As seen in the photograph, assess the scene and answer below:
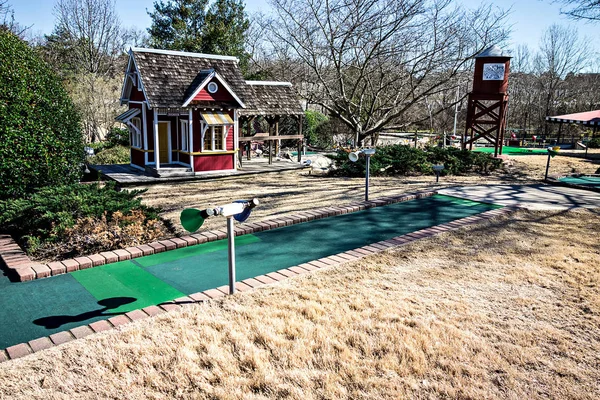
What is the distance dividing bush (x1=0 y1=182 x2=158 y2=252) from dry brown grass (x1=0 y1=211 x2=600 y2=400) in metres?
3.31

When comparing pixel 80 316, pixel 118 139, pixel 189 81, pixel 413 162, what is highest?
pixel 189 81

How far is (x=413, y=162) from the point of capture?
16484 millimetres

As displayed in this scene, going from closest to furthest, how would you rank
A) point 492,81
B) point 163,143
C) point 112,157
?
1. point 163,143
2. point 492,81
3. point 112,157

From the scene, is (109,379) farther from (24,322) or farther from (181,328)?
(24,322)

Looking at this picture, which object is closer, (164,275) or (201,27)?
(164,275)

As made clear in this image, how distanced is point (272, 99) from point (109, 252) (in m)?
13.3

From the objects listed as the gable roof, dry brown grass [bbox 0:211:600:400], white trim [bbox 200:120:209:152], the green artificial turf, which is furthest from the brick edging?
the green artificial turf

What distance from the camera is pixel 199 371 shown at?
3836mm

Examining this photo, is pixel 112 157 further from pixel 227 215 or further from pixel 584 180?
pixel 584 180

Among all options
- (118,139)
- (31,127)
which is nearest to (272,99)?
(118,139)

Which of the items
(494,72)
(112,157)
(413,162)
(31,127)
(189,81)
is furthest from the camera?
(112,157)

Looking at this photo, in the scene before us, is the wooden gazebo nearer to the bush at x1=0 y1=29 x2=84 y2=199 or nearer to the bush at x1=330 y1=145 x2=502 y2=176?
the bush at x1=330 y1=145 x2=502 y2=176

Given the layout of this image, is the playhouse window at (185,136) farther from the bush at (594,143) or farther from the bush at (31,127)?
the bush at (594,143)

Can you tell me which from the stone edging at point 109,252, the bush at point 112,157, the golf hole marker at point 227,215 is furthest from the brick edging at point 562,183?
the bush at point 112,157
